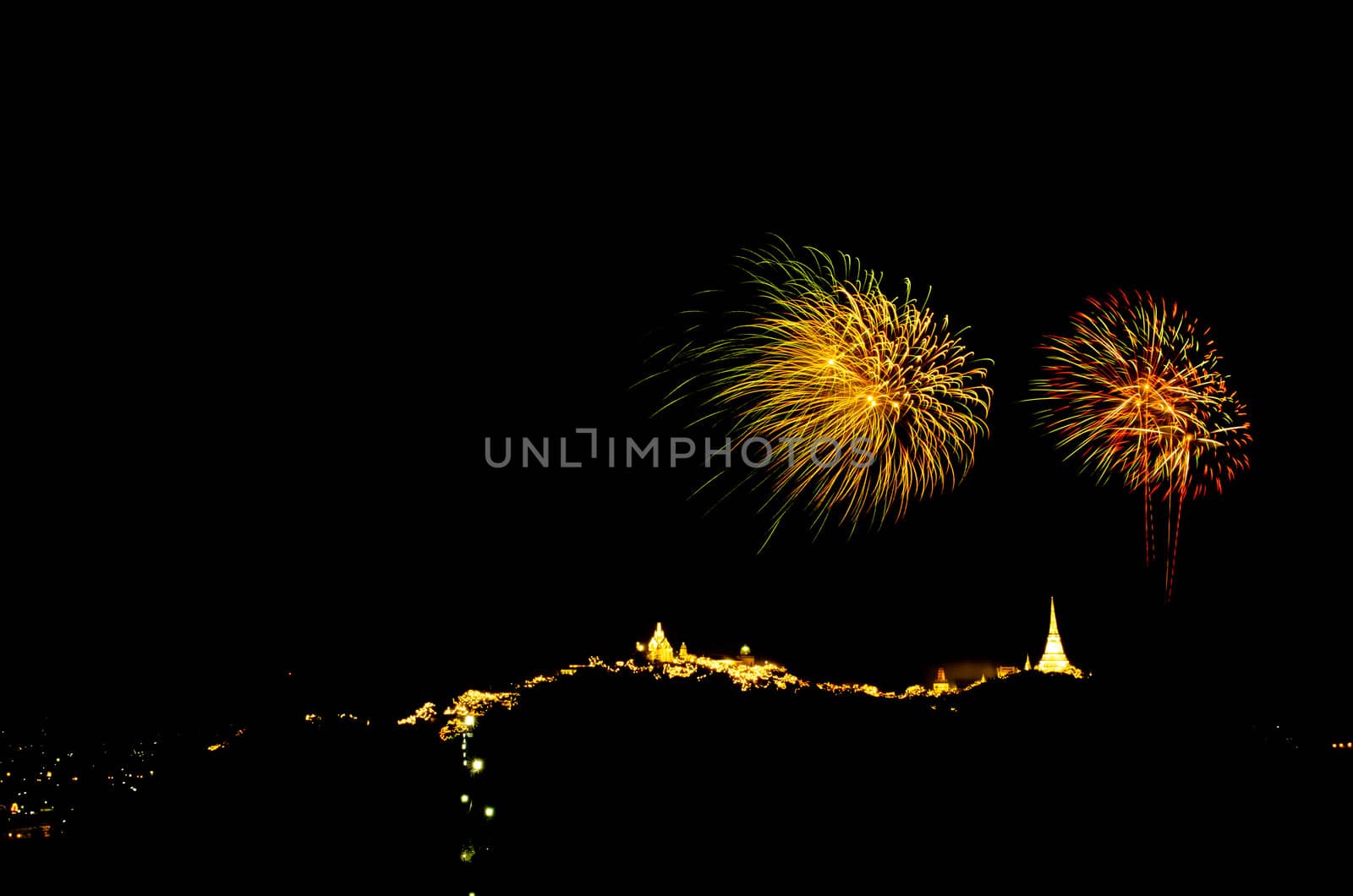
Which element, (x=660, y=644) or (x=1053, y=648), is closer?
(x=1053, y=648)

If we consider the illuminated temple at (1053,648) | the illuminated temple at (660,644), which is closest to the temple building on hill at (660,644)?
the illuminated temple at (660,644)

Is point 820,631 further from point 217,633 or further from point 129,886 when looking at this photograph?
point 129,886

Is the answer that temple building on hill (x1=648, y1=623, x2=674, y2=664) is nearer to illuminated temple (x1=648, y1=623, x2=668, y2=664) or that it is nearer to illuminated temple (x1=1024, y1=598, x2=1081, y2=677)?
illuminated temple (x1=648, y1=623, x2=668, y2=664)

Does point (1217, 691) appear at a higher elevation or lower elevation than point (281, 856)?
higher

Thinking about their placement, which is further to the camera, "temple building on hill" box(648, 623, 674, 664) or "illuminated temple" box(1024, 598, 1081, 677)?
"temple building on hill" box(648, 623, 674, 664)

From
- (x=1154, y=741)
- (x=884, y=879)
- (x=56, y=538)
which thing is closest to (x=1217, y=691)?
(x=1154, y=741)

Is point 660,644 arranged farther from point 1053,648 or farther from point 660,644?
point 1053,648

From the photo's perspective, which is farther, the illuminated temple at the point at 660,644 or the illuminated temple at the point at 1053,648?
the illuminated temple at the point at 660,644

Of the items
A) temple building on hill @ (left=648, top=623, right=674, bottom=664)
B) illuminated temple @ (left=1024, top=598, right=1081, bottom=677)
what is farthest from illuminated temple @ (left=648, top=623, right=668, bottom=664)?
illuminated temple @ (left=1024, top=598, right=1081, bottom=677)

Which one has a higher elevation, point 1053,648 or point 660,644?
point 1053,648

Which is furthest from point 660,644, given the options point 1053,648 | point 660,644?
point 1053,648

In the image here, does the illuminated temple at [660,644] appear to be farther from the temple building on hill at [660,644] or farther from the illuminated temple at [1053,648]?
the illuminated temple at [1053,648]
